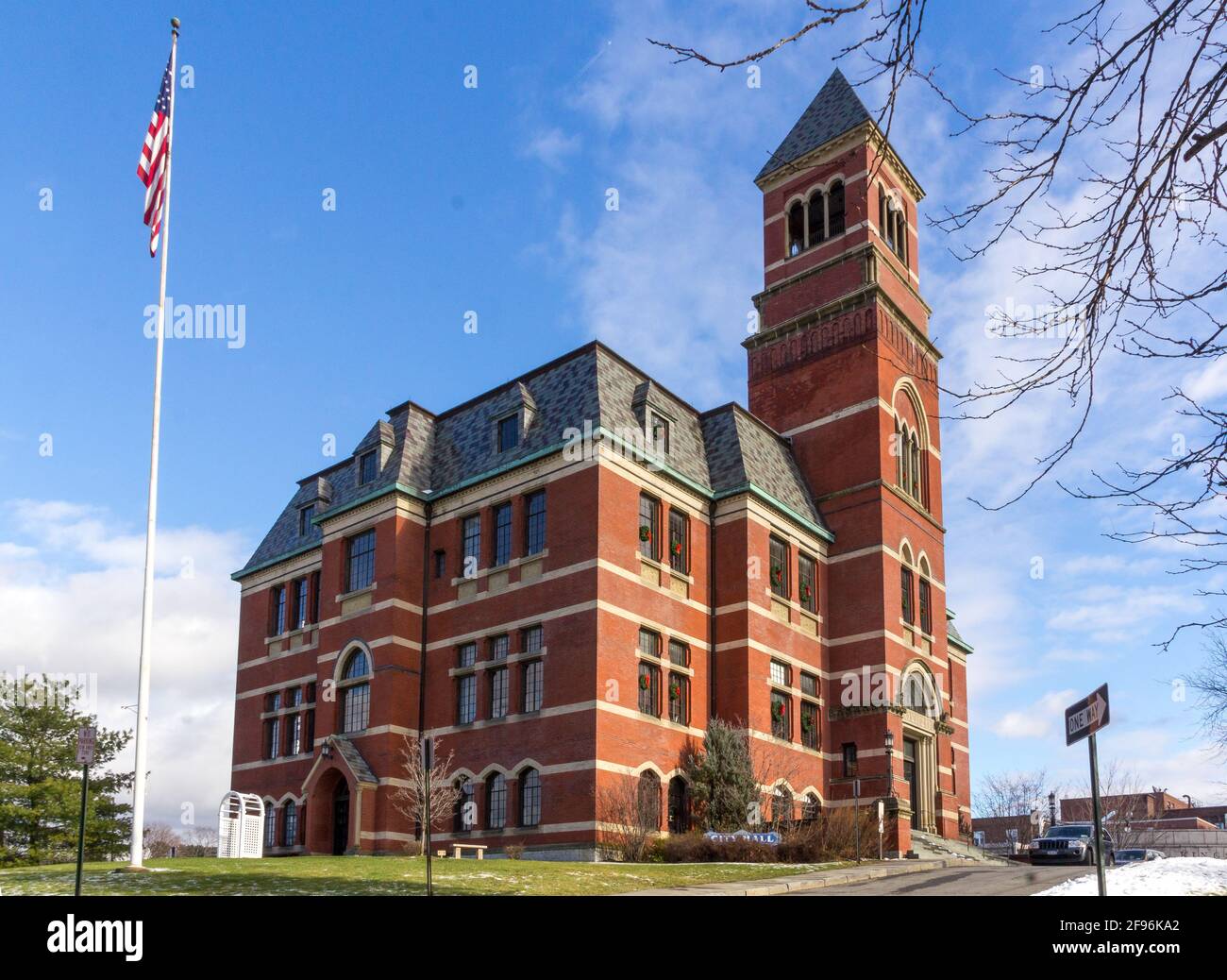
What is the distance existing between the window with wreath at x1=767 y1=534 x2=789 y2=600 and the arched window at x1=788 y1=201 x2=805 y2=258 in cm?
1405

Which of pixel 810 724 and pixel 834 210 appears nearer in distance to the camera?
pixel 810 724

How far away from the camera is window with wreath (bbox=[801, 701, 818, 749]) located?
141 ft

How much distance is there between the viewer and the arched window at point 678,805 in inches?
1485

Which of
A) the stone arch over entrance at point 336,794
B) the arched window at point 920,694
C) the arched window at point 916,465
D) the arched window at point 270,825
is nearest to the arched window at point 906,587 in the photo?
the arched window at point 920,694

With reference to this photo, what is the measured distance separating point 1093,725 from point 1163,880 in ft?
27.5

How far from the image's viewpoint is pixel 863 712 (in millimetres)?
42938

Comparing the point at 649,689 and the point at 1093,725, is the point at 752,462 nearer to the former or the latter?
the point at 649,689

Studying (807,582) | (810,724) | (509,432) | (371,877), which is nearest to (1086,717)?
(371,877)

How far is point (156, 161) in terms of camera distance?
2967cm

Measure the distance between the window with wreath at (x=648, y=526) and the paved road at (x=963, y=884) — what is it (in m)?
13.0

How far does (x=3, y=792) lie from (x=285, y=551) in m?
16.1
